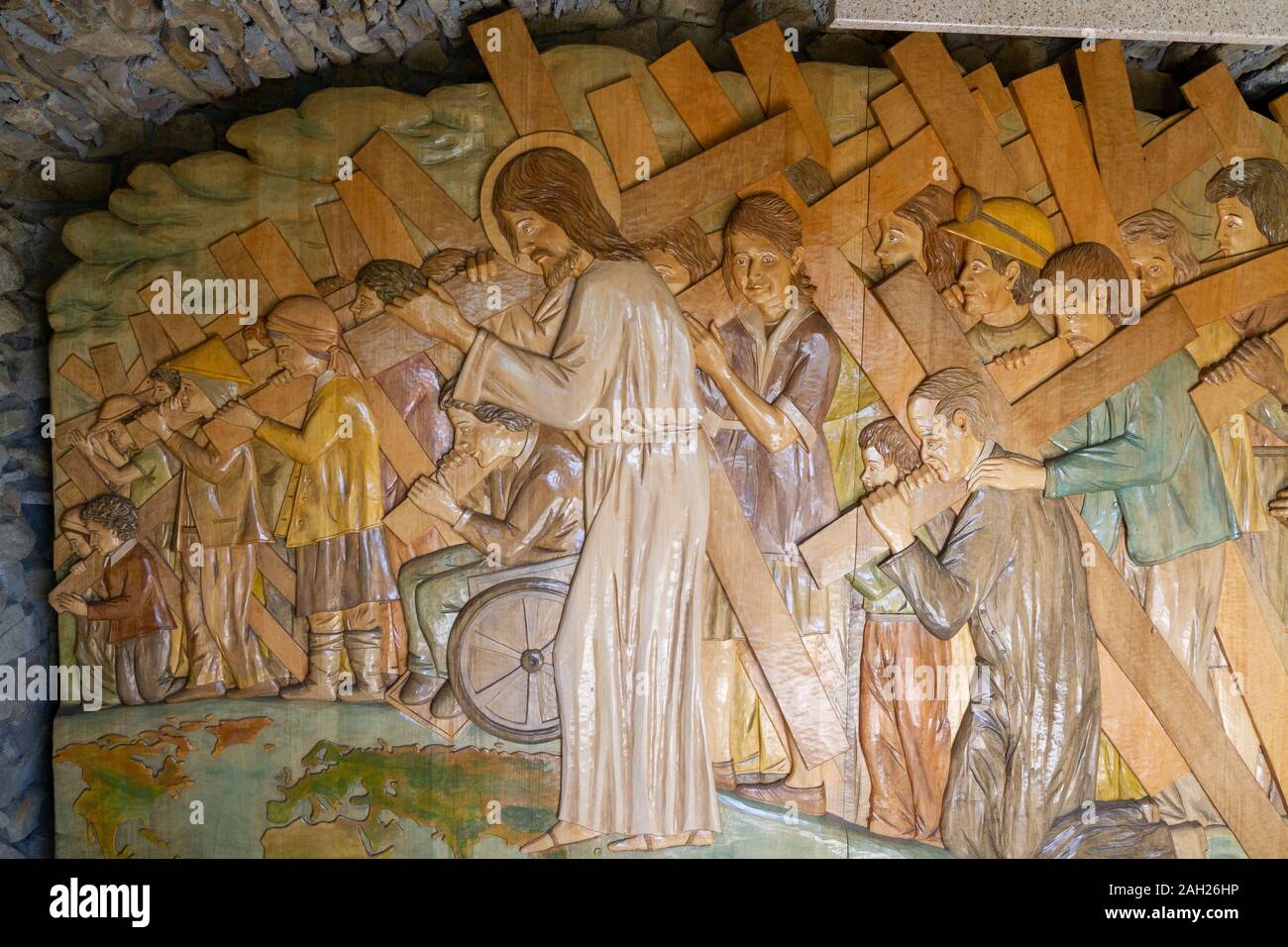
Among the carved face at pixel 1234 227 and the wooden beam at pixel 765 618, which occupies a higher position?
the carved face at pixel 1234 227

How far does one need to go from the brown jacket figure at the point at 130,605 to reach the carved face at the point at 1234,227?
4026 millimetres

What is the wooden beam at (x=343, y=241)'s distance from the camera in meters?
3.84

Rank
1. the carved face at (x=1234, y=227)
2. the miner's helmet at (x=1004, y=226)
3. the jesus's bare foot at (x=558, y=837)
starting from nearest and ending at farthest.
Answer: the jesus's bare foot at (x=558, y=837) < the miner's helmet at (x=1004, y=226) < the carved face at (x=1234, y=227)

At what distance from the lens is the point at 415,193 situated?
3838 millimetres

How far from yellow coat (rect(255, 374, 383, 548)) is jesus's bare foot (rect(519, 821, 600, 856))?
48.5 inches

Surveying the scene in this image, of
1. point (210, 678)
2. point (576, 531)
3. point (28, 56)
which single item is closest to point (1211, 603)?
point (576, 531)

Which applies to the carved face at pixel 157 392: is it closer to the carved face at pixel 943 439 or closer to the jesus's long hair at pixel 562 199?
the jesus's long hair at pixel 562 199

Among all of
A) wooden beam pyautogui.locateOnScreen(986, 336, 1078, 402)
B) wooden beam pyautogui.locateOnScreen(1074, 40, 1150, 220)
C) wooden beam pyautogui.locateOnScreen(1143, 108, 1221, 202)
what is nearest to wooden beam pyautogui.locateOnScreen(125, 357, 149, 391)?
wooden beam pyautogui.locateOnScreen(986, 336, 1078, 402)

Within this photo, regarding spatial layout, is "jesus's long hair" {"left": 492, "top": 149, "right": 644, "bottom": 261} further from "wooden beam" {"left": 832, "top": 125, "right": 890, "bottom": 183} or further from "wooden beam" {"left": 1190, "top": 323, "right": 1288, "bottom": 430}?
"wooden beam" {"left": 1190, "top": 323, "right": 1288, "bottom": 430}

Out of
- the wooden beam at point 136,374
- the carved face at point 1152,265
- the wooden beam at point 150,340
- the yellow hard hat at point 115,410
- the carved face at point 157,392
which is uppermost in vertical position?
the carved face at point 1152,265

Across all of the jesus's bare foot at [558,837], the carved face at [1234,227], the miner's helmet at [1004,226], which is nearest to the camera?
the jesus's bare foot at [558,837]

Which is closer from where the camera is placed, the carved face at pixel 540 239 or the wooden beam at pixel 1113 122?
the carved face at pixel 540 239

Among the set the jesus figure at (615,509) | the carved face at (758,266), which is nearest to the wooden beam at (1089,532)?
the carved face at (758,266)

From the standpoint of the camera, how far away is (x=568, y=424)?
382 centimetres
